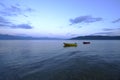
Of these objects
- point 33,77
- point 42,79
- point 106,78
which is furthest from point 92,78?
point 33,77

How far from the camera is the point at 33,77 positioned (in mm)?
13445

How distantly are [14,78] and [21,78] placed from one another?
2.40ft

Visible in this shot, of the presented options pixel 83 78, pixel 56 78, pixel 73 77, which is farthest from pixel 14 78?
pixel 83 78

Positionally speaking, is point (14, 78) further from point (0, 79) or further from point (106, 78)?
point (106, 78)

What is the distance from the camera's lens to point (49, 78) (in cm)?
1336

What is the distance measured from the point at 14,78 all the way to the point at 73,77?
6429 mm

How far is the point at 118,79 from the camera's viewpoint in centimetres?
1300

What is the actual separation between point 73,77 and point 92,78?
2067 mm

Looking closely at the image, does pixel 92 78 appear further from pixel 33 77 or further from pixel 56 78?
pixel 33 77

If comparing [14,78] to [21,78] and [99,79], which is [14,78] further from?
[99,79]

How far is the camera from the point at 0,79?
1270cm

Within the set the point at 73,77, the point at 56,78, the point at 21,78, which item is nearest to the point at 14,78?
the point at 21,78

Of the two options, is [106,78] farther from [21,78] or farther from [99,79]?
[21,78]

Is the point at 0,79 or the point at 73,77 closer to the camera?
the point at 0,79
